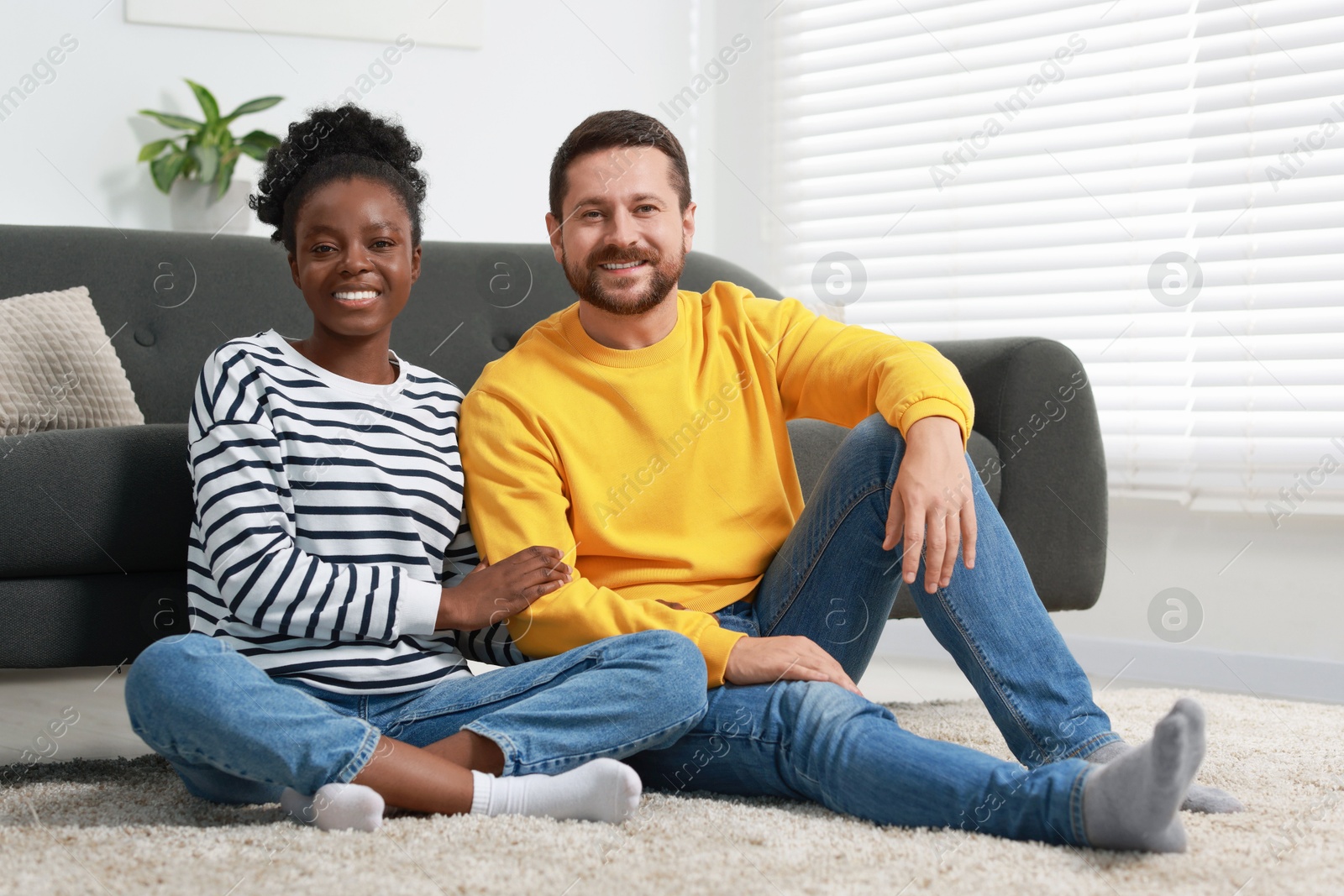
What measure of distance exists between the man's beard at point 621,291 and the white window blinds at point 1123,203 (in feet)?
5.15

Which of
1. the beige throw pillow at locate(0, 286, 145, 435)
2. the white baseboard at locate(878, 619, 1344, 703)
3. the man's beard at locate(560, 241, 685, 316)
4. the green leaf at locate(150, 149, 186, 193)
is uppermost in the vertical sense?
the green leaf at locate(150, 149, 186, 193)

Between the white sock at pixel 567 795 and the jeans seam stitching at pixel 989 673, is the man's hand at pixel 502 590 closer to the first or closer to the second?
the white sock at pixel 567 795

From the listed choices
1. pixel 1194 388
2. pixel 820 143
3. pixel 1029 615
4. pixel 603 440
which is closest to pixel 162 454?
pixel 603 440

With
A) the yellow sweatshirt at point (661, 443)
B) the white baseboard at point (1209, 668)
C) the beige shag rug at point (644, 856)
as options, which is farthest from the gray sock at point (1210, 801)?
the white baseboard at point (1209, 668)

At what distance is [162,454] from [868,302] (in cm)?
204

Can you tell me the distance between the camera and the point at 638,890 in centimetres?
80

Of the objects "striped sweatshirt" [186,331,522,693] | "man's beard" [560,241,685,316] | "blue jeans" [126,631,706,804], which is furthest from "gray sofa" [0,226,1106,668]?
"man's beard" [560,241,685,316]

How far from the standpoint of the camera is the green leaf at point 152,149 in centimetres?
278

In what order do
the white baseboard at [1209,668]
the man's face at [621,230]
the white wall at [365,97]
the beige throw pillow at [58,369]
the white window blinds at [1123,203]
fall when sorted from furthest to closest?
the white wall at [365,97]
the white window blinds at [1123,203]
the white baseboard at [1209,668]
the beige throw pillow at [58,369]
the man's face at [621,230]

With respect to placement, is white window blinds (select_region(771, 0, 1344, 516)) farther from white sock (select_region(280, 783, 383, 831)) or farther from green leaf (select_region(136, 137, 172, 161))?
white sock (select_region(280, 783, 383, 831))

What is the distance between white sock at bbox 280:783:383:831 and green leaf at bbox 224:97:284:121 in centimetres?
228

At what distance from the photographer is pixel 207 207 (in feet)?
→ 9.48

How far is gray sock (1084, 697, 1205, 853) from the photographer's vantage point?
0.79m

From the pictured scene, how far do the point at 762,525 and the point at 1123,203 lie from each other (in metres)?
1.68
